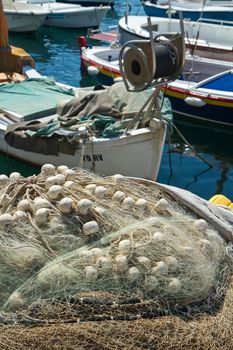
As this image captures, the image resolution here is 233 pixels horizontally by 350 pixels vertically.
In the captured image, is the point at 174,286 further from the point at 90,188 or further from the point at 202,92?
the point at 202,92

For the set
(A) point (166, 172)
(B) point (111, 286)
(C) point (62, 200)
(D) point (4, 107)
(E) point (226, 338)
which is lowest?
(A) point (166, 172)

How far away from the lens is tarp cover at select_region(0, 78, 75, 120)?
9.44 m

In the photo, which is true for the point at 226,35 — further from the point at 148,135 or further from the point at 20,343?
the point at 20,343

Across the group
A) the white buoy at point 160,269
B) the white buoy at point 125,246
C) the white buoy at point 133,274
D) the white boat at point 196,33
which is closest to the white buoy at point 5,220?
the white buoy at point 125,246

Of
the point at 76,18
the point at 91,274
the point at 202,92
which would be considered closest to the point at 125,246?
the point at 91,274

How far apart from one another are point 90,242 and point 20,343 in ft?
2.66

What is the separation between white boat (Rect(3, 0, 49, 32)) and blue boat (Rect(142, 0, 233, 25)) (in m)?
4.83

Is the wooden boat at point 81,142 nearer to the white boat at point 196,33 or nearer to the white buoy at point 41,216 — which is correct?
the white buoy at point 41,216

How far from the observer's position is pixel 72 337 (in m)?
2.95

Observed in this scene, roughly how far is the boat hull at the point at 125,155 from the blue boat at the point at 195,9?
505 inches

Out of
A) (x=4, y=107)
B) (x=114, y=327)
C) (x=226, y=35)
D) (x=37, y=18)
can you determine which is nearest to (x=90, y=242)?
(x=114, y=327)

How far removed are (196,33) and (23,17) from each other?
8984 millimetres

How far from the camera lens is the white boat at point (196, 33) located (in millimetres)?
14898

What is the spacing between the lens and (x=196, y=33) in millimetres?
16188
